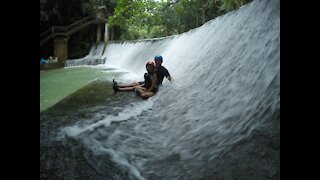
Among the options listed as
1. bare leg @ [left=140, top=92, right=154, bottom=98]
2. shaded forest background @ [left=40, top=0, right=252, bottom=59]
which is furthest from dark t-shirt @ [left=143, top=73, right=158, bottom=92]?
shaded forest background @ [left=40, top=0, right=252, bottom=59]

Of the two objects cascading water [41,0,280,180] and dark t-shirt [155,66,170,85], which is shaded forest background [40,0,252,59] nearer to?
dark t-shirt [155,66,170,85]

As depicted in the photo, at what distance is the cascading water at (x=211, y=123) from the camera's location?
273 cm

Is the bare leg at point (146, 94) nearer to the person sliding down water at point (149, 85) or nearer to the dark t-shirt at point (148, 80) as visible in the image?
the person sliding down water at point (149, 85)

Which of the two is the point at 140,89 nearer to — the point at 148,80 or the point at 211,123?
the point at 148,80

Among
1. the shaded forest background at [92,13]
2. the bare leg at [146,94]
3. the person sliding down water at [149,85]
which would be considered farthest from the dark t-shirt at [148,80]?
the shaded forest background at [92,13]

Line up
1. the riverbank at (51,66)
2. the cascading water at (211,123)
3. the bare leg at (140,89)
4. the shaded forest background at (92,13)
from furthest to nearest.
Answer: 1. the shaded forest background at (92,13)
2. the riverbank at (51,66)
3. the bare leg at (140,89)
4. the cascading water at (211,123)

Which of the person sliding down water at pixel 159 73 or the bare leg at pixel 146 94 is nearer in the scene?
the bare leg at pixel 146 94

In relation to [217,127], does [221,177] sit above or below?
below

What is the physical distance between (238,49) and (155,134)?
1.79 m
